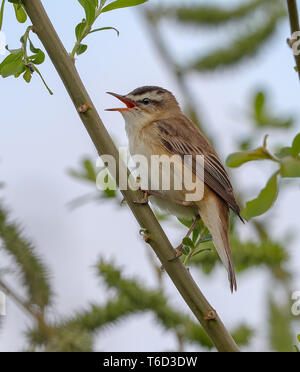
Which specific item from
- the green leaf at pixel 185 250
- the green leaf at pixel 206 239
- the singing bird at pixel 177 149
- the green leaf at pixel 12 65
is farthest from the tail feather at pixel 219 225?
the green leaf at pixel 12 65

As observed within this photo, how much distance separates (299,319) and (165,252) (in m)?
1.38

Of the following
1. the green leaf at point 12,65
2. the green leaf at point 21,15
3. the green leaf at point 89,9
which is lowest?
the green leaf at point 12,65

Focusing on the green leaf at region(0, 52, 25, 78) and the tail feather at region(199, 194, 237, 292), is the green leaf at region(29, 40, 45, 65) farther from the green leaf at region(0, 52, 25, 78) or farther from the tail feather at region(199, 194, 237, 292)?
the tail feather at region(199, 194, 237, 292)

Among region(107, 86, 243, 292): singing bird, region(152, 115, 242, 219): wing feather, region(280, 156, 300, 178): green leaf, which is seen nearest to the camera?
region(280, 156, 300, 178): green leaf

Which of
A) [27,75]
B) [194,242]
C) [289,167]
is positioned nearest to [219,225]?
[194,242]

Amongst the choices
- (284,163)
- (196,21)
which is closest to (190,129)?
(196,21)

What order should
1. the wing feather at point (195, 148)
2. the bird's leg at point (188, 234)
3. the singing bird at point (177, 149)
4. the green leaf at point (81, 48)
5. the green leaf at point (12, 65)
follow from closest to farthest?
1. the green leaf at point (12, 65)
2. the green leaf at point (81, 48)
3. the bird's leg at point (188, 234)
4. the singing bird at point (177, 149)
5. the wing feather at point (195, 148)

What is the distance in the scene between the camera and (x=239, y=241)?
353 centimetres

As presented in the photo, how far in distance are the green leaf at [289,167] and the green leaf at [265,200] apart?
0.10 feet

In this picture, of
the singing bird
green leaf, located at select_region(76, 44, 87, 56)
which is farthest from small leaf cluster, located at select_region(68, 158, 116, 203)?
green leaf, located at select_region(76, 44, 87, 56)

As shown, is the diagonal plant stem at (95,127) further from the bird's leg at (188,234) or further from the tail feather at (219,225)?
the tail feather at (219,225)

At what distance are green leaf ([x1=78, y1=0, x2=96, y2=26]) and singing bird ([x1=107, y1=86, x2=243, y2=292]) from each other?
128cm

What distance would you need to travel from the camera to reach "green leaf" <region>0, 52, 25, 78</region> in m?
1.78

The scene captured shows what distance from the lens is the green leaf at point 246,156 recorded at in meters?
1.30
